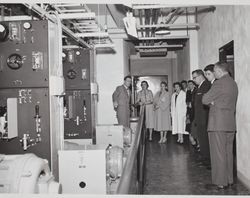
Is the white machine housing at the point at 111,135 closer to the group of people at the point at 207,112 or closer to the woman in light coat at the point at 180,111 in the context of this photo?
the group of people at the point at 207,112

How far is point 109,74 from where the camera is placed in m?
7.48

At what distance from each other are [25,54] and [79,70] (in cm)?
216

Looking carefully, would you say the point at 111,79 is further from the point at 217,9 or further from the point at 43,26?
the point at 43,26

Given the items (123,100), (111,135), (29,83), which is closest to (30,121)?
(29,83)

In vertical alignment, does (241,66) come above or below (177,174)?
above

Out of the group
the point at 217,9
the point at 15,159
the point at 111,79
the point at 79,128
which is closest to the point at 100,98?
the point at 111,79

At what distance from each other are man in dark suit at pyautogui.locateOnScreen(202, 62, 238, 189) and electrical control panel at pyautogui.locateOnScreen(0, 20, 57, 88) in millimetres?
1789

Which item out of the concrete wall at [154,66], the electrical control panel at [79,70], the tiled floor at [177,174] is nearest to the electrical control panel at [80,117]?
the electrical control panel at [79,70]

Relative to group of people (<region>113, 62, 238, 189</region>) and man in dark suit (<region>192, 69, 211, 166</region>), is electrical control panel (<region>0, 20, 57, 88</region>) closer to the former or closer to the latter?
group of people (<region>113, 62, 238, 189</region>)

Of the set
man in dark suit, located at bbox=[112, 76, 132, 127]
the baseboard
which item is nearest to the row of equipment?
the baseboard

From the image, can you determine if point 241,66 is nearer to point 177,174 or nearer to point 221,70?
point 221,70

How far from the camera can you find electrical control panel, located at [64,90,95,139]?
507cm

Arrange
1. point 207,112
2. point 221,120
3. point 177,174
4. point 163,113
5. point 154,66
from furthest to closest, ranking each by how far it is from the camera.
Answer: point 154,66 < point 163,113 < point 207,112 < point 177,174 < point 221,120

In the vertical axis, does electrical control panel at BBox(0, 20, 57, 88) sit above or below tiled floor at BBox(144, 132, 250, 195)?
above
